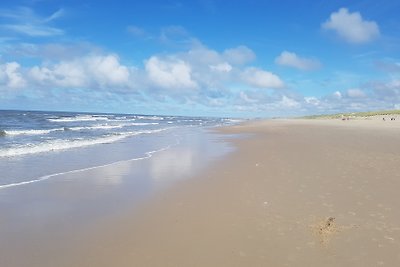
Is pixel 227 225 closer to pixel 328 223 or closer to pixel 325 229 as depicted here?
pixel 325 229

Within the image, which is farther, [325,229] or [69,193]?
[69,193]

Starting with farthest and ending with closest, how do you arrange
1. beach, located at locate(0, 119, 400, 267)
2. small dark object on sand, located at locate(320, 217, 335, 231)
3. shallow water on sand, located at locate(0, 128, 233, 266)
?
small dark object on sand, located at locate(320, 217, 335, 231)
shallow water on sand, located at locate(0, 128, 233, 266)
beach, located at locate(0, 119, 400, 267)

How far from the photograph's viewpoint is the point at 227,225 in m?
7.29

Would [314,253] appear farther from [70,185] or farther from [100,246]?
[70,185]

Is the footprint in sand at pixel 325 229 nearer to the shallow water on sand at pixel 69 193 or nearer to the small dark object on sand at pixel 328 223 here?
the small dark object on sand at pixel 328 223

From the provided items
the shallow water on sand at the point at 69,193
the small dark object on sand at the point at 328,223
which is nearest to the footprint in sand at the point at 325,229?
the small dark object on sand at the point at 328,223

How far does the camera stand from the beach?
5.75m

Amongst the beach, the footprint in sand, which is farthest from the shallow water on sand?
the footprint in sand

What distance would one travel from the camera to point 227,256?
5797 mm

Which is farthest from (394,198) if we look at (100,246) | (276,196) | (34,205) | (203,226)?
(34,205)

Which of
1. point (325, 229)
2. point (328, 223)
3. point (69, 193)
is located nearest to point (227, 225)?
point (325, 229)

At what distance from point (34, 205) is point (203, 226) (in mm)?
4166

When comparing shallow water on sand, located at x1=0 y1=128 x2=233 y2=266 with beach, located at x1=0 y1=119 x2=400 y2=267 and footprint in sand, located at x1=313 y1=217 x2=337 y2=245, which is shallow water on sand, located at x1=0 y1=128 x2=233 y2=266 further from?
footprint in sand, located at x1=313 y1=217 x2=337 y2=245

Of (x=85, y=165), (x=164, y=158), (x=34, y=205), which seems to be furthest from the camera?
(x=164, y=158)
